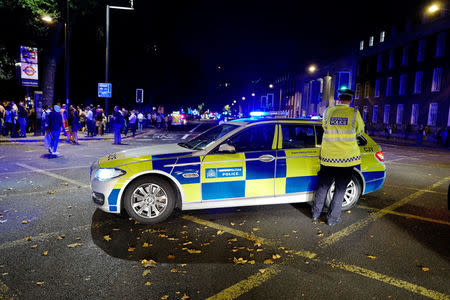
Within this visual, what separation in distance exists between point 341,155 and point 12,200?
226 inches

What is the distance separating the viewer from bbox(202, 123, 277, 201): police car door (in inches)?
194

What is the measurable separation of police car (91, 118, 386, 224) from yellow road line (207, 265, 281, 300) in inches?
67.3

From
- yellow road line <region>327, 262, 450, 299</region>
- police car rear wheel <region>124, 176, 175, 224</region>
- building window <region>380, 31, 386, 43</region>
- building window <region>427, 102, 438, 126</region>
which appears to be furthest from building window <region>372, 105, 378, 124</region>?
yellow road line <region>327, 262, 450, 299</region>

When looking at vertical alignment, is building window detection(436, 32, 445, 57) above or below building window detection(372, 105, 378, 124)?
above

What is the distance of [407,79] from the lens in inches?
1371

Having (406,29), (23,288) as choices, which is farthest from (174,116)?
(23,288)

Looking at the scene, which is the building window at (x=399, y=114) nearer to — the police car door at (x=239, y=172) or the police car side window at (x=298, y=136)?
the police car side window at (x=298, y=136)

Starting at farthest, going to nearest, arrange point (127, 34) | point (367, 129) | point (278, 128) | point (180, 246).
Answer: point (367, 129) → point (127, 34) → point (278, 128) → point (180, 246)

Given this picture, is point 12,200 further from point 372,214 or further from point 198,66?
point 198,66

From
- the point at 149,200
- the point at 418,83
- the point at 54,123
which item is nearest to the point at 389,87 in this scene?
the point at 418,83

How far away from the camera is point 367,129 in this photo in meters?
39.5

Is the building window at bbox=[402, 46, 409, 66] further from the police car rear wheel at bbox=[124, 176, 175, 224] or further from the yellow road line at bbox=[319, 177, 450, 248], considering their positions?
the police car rear wheel at bbox=[124, 176, 175, 224]

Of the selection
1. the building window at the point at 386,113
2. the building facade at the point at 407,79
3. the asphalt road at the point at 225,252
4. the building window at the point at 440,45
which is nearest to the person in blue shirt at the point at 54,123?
the asphalt road at the point at 225,252

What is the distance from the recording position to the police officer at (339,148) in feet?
15.7
